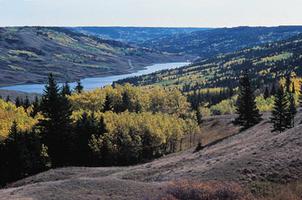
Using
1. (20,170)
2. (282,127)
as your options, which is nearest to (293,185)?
(282,127)

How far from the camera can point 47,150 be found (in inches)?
4035

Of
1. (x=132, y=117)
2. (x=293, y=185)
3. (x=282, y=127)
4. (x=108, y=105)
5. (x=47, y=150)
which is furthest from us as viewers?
(x=108, y=105)

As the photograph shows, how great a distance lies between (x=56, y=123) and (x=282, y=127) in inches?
1908

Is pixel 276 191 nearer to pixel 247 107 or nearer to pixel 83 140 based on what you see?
pixel 83 140

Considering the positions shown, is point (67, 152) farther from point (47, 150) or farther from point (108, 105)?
point (108, 105)

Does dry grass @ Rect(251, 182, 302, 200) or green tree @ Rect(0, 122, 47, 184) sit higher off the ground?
dry grass @ Rect(251, 182, 302, 200)

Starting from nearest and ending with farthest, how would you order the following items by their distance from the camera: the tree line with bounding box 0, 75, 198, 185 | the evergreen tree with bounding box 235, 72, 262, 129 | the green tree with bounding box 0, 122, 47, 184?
the green tree with bounding box 0, 122, 47, 184 → the tree line with bounding box 0, 75, 198, 185 → the evergreen tree with bounding box 235, 72, 262, 129

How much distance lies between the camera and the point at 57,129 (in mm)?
104438

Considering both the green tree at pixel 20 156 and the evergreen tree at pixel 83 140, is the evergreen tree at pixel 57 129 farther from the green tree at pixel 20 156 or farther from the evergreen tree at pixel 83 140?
the green tree at pixel 20 156

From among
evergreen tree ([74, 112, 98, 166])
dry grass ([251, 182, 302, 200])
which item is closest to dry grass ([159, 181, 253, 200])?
dry grass ([251, 182, 302, 200])

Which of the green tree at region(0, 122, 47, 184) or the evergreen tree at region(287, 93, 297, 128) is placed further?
the green tree at region(0, 122, 47, 184)

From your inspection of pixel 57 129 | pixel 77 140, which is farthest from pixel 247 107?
pixel 57 129

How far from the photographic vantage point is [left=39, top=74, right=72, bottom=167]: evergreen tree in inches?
4080

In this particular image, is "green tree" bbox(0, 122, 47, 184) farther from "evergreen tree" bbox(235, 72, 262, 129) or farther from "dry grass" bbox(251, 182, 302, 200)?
"dry grass" bbox(251, 182, 302, 200)
